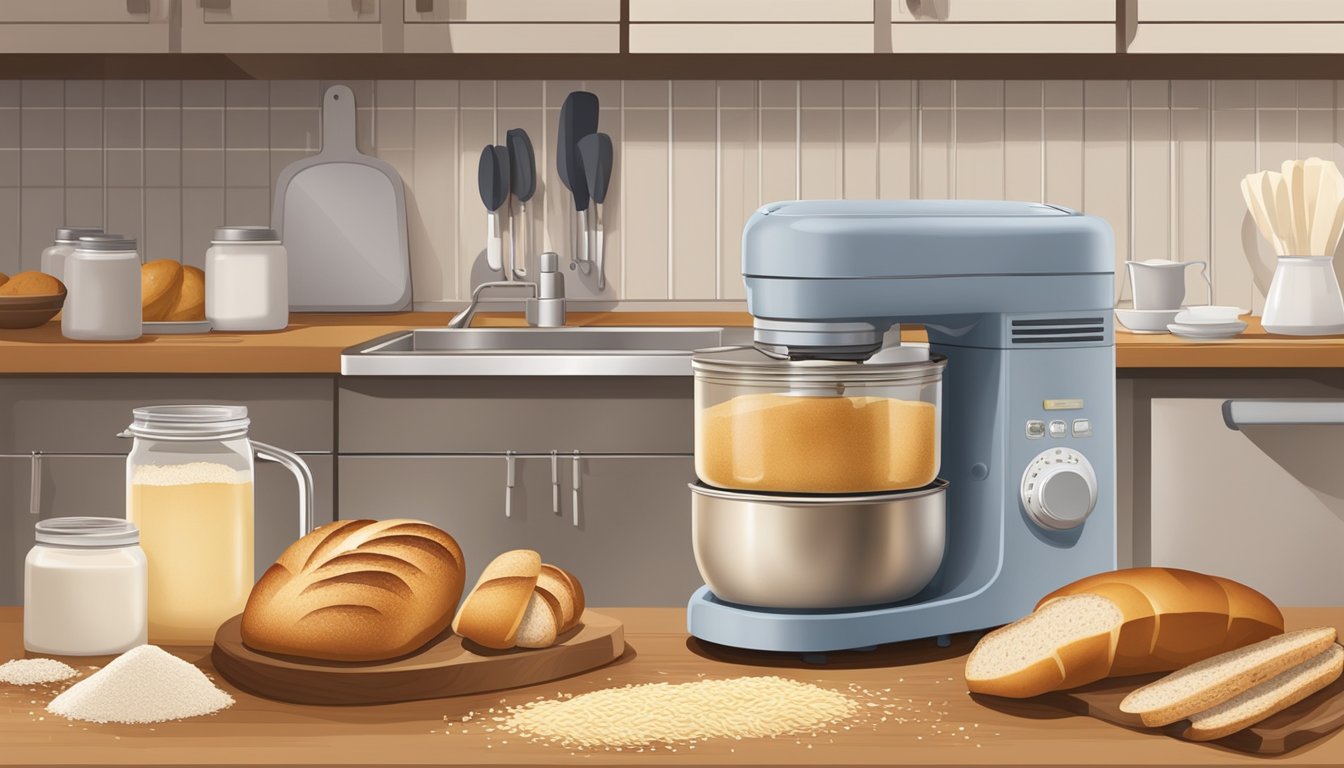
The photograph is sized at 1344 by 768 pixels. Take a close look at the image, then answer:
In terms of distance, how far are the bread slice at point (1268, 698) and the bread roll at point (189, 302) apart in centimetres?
234

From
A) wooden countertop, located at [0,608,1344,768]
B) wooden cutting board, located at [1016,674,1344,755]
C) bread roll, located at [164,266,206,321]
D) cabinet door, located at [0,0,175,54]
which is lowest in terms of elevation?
wooden countertop, located at [0,608,1344,768]

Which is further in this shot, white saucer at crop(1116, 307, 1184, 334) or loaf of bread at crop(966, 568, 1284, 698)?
white saucer at crop(1116, 307, 1184, 334)

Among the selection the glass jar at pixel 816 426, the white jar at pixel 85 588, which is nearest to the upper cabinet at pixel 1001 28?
the glass jar at pixel 816 426

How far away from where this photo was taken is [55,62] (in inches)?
114

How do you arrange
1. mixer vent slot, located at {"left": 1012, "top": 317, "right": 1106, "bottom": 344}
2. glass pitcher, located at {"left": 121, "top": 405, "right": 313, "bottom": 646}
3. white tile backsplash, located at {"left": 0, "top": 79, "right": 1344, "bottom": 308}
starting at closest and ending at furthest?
glass pitcher, located at {"left": 121, "top": 405, "right": 313, "bottom": 646} → mixer vent slot, located at {"left": 1012, "top": 317, "right": 1106, "bottom": 344} → white tile backsplash, located at {"left": 0, "top": 79, "right": 1344, "bottom": 308}

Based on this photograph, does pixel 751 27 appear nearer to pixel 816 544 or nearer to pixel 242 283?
pixel 242 283

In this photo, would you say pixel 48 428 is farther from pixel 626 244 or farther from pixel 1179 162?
pixel 1179 162

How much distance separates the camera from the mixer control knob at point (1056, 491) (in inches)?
44.3

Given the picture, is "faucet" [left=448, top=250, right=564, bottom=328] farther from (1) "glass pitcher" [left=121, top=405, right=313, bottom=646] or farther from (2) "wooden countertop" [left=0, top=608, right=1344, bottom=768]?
(2) "wooden countertop" [left=0, top=608, right=1344, bottom=768]

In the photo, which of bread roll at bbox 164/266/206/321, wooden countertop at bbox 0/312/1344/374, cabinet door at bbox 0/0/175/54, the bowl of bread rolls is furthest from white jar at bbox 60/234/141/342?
cabinet door at bbox 0/0/175/54

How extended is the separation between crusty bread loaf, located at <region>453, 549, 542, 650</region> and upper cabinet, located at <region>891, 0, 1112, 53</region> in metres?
2.14

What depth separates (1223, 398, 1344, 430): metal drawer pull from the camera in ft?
8.07

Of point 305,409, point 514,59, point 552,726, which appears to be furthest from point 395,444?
point 552,726

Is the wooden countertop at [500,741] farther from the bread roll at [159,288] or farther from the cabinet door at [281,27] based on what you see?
the cabinet door at [281,27]
